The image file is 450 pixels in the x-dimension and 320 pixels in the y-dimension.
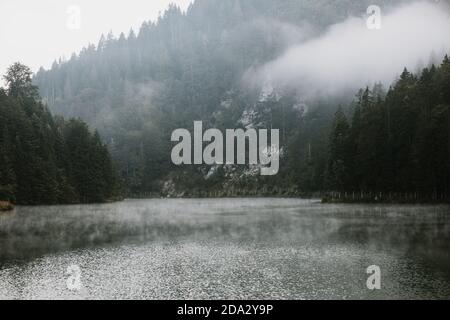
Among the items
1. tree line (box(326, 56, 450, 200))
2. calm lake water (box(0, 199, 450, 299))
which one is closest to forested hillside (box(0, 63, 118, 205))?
calm lake water (box(0, 199, 450, 299))

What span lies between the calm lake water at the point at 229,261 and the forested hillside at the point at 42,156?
5616cm

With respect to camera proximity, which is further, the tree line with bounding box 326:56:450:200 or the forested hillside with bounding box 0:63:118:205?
the forested hillside with bounding box 0:63:118:205

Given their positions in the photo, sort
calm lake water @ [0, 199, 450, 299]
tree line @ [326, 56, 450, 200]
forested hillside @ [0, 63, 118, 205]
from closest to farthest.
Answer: calm lake water @ [0, 199, 450, 299], tree line @ [326, 56, 450, 200], forested hillside @ [0, 63, 118, 205]

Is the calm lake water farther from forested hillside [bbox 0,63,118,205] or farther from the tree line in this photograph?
forested hillside [bbox 0,63,118,205]

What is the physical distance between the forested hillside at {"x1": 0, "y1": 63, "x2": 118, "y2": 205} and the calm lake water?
184 feet

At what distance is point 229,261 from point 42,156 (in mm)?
94019

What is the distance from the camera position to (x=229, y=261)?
31016 millimetres

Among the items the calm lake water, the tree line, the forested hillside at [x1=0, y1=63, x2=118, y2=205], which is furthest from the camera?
the forested hillside at [x1=0, y1=63, x2=118, y2=205]

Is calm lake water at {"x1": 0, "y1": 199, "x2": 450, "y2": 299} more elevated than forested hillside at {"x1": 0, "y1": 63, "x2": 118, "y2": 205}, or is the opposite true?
forested hillside at {"x1": 0, "y1": 63, "x2": 118, "y2": 205}

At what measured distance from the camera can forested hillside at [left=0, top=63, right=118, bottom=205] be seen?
4067 inches

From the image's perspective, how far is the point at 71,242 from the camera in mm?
40250

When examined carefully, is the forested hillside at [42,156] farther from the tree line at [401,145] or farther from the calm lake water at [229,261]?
the tree line at [401,145]
